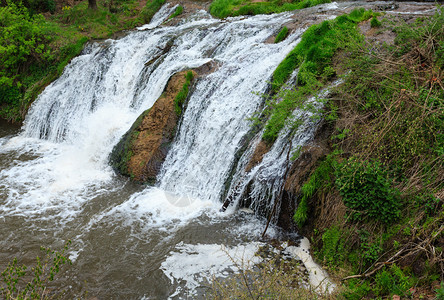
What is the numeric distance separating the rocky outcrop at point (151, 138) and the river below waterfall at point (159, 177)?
0.88 feet

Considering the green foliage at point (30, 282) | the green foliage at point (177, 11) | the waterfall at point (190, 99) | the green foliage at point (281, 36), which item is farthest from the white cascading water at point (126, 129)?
the green foliage at point (177, 11)

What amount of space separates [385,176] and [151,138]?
614 cm

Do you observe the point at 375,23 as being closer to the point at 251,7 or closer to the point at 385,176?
the point at 385,176

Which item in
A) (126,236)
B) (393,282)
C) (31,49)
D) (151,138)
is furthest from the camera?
(31,49)

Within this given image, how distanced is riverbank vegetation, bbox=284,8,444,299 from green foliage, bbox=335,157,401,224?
15 mm

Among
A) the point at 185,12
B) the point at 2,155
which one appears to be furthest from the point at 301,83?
the point at 185,12

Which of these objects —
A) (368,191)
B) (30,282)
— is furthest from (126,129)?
(368,191)

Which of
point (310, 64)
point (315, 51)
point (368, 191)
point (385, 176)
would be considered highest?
point (315, 51)

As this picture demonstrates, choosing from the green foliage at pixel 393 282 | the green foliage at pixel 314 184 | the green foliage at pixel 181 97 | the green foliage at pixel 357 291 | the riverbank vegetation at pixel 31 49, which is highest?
the riverbank vegetation at pixel 31 49

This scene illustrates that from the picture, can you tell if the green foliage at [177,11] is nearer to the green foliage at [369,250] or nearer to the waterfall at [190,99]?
the waterfall at [190,99]

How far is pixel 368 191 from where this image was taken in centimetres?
549

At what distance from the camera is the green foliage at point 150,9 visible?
1812 cm

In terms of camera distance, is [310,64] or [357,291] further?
[310,64]

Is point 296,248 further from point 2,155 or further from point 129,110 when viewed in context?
point 2,155
